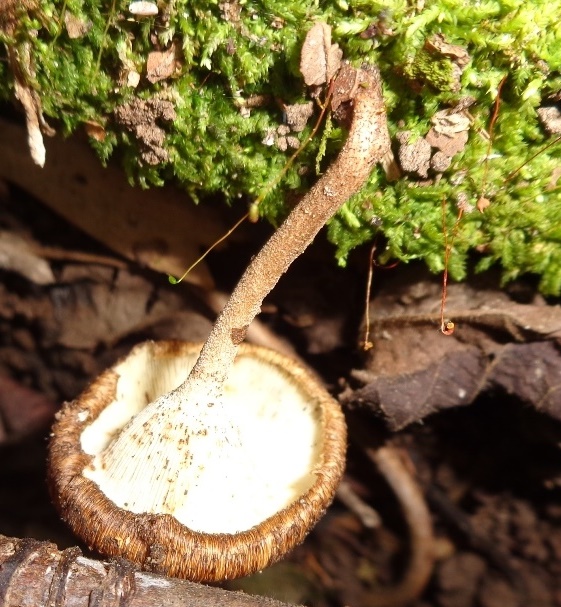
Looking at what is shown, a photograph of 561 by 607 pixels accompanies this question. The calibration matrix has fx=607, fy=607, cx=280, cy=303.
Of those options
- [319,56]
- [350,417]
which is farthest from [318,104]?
[350,417]

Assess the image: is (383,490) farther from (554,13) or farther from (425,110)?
(554,13)

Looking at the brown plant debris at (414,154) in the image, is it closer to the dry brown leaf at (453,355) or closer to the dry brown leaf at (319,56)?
the dry brown leaf at (319,56)

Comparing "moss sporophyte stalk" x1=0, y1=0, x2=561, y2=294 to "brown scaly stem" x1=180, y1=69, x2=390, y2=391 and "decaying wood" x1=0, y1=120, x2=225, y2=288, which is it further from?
"decaying wood" x1=0, y1=120, x2=225, y2=288

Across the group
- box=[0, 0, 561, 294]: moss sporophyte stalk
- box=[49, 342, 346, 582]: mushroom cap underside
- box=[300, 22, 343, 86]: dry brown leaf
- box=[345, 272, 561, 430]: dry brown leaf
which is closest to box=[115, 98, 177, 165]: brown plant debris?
→ box=[0, 0, 561, 294]: moss sporophyte stalk

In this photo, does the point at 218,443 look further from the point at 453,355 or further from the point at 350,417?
the point at 350,417

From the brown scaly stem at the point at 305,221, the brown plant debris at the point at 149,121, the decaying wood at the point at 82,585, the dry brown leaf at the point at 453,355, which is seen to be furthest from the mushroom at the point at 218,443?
the brown plant debris at the point at 149,121

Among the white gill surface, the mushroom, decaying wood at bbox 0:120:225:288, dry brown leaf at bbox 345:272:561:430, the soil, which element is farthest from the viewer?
the soil

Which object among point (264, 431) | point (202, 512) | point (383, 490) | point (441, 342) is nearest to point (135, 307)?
point (264, 431)
